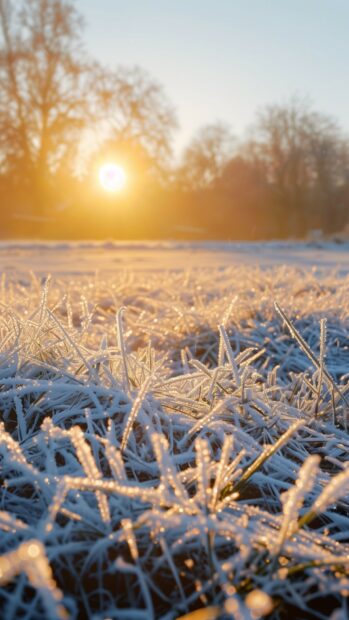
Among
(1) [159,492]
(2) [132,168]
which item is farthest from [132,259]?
(2) [132,168]

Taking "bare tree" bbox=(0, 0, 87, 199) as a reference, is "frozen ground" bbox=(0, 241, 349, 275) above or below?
below

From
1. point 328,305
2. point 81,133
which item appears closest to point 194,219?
point 81,133

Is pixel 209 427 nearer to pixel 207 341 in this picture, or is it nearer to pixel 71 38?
pixel 207 341

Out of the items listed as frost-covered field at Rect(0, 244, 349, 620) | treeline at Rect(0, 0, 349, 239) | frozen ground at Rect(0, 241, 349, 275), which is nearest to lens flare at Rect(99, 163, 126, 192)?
treeline at Rect(0, 0, 349, 239)

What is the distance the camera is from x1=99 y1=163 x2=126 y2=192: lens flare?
2738 cm

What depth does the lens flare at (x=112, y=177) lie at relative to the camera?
89.8 ft

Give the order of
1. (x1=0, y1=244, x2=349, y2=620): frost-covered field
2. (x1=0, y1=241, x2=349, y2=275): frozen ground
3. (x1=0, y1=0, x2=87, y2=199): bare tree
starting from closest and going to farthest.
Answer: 1. (x1=0, y1=244, x2=349, y2=620): frost-covered field
2. (x1=0, y1=241, x2=349, y2=275): frozen ground
3. (x1=0, y1=0, x2=87, y2=199): bare tree

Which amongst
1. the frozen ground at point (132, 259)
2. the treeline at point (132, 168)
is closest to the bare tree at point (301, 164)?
the treeline at point (132, 168)

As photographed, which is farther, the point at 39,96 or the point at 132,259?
the point at 39,96

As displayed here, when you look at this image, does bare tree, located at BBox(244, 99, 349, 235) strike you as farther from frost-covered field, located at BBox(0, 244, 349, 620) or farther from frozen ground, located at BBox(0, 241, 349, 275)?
frost-covered field, located at BBox(0, 244, 349, 620)

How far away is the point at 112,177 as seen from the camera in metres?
28.7

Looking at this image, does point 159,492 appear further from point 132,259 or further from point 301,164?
point 301,164

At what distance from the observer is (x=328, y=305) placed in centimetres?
254

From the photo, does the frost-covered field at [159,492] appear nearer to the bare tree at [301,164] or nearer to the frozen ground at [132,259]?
the frozen ground at [132,259]
